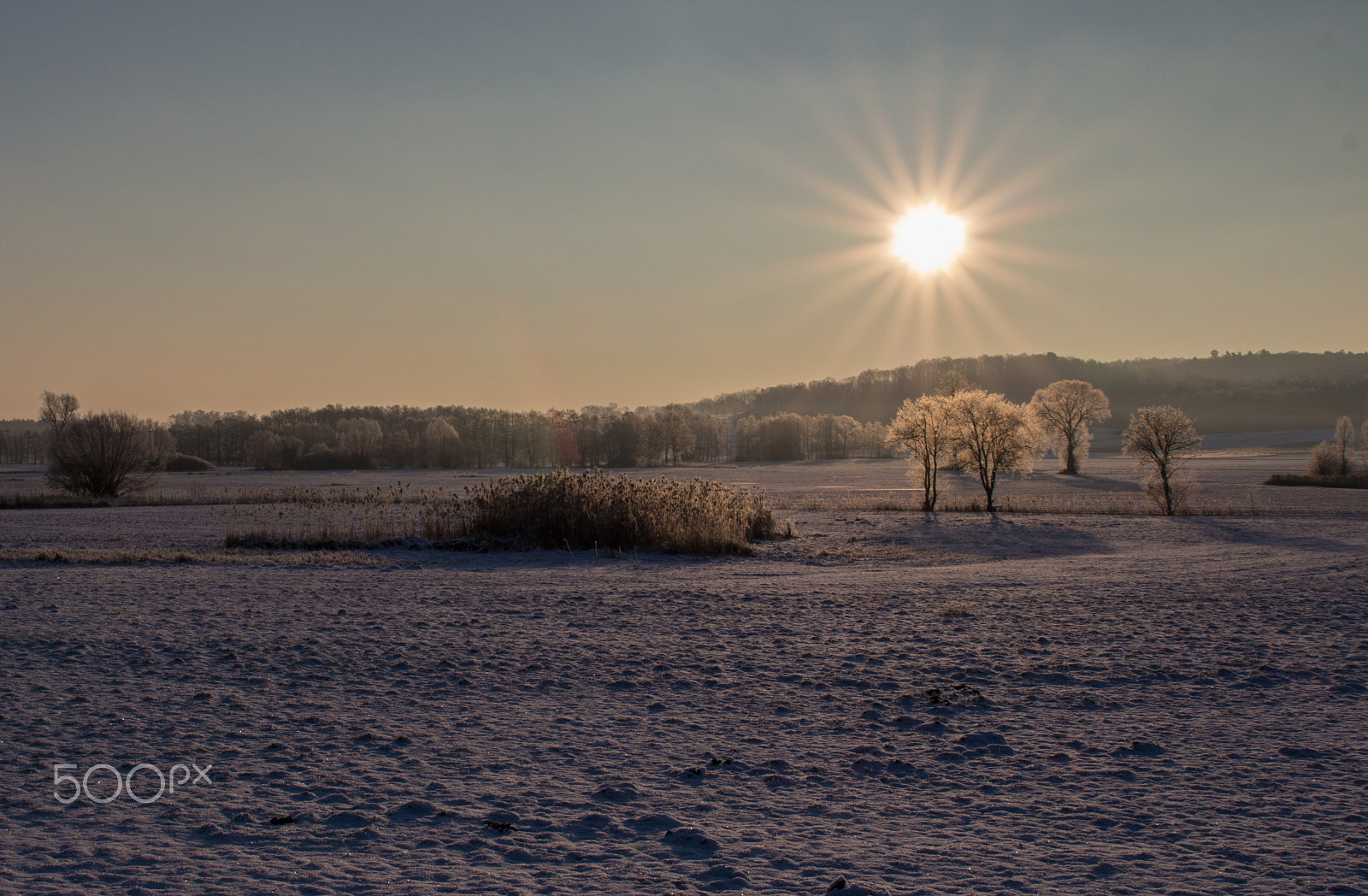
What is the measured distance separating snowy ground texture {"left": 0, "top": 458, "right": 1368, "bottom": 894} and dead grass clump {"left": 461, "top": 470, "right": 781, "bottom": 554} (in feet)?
21.2

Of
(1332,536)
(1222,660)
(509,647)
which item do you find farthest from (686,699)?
(1332,536)

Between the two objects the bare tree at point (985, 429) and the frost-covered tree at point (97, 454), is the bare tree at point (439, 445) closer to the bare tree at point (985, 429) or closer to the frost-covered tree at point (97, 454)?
the frost-covered tree at point (97, 454)

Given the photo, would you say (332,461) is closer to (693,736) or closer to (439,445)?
(439,445)

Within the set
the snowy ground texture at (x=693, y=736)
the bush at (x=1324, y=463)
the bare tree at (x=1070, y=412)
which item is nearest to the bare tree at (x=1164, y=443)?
the snowy ground texture at (x=693, y=736)

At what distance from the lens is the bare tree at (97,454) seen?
40.6 metres

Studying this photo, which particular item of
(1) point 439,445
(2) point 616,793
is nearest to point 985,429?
(2) point 616,793

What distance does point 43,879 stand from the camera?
407 centimetres

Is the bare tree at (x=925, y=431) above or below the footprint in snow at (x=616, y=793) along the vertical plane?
above

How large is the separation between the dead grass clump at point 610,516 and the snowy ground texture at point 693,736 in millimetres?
6452

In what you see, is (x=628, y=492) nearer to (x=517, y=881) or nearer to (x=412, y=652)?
(x=412, y=652)

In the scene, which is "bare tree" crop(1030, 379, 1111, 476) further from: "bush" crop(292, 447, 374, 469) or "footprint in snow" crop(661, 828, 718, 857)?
"bush" crop(292, 447, 374, 469)

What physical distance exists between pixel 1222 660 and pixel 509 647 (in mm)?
7157

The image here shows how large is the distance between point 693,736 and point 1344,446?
71.4 m

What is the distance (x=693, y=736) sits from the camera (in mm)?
6395
